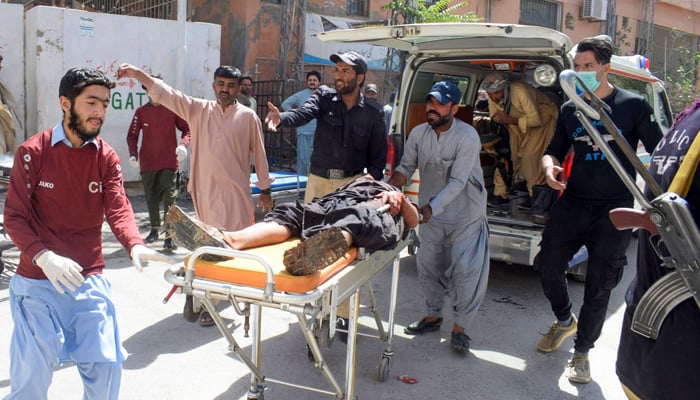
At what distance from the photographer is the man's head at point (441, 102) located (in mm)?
4301

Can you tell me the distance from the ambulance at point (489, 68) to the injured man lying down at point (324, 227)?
0.80m

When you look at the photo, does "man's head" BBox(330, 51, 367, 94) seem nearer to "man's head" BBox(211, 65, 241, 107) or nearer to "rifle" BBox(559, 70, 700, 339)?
"man's head" BBox(211, 65, 241, 107)

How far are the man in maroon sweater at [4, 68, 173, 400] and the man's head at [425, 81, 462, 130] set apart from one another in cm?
224

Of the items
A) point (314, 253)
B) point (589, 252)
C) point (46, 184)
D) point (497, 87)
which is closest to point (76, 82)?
point (46, 184)

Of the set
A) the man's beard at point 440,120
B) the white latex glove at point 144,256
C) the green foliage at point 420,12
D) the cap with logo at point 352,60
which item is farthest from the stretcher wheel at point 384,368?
the green foliage at point 420,12

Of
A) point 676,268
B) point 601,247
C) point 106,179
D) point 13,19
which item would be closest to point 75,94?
point 106,179

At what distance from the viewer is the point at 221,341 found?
14.5 ft

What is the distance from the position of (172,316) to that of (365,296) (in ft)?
5.58

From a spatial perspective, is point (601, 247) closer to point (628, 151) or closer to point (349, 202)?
point (349, 202)

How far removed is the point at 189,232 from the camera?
2.78m

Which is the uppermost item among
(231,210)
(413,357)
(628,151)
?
(628,151)

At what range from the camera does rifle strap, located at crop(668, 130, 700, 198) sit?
1904 millimetres

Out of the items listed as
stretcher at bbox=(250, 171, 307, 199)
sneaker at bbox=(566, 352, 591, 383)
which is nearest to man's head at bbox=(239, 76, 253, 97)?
stretcher at bbox=(250, 171, 307, 199)

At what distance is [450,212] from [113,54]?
267 inches
